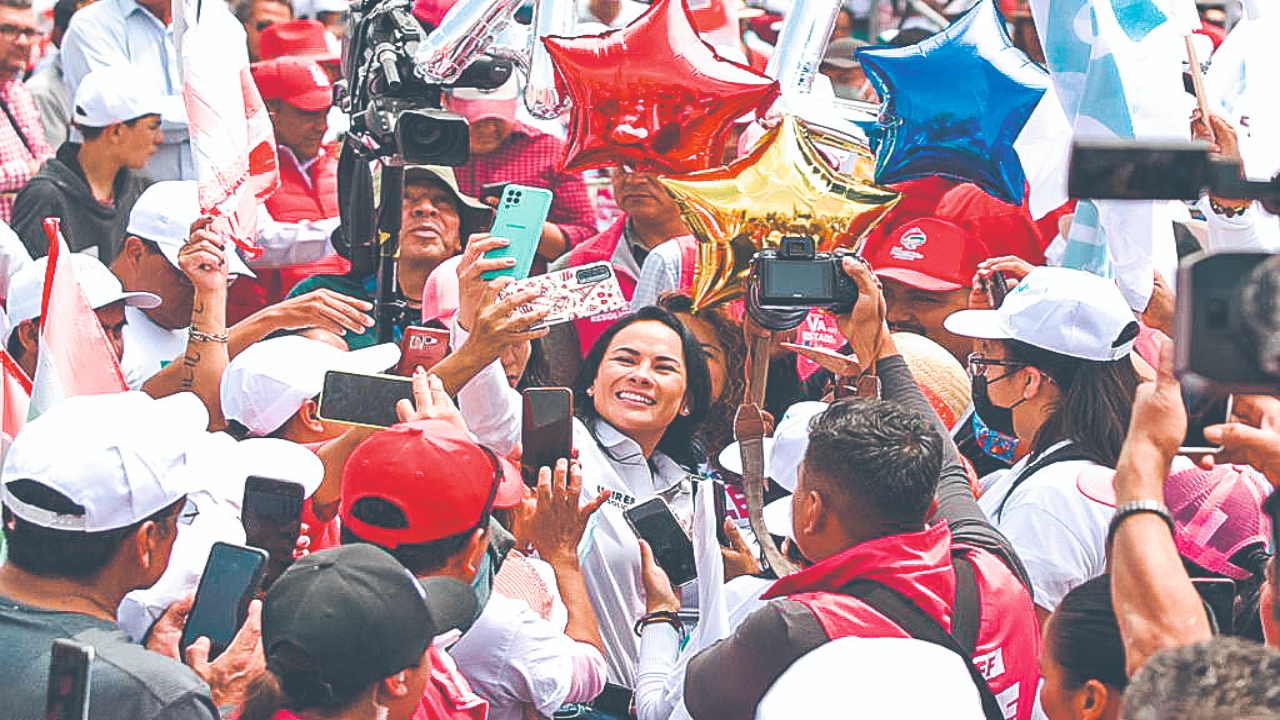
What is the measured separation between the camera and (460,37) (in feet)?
15.6

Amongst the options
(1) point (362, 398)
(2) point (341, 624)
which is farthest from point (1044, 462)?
(2) point (341, 624)

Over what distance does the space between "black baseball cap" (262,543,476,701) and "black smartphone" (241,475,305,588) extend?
0.67 metres

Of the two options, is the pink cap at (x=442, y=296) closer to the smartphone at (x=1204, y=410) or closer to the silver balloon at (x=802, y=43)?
the silver balloon at (x=802, y=43)

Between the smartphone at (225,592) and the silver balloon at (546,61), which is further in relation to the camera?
the silver balloon at (546,61)

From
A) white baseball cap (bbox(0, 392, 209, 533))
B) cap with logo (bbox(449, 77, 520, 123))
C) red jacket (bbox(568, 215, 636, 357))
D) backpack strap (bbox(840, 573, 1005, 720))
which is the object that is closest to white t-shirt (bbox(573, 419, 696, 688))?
backpack strap (bbox(840, 573, 1005, 720))

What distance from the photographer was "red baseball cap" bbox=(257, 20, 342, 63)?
764cm

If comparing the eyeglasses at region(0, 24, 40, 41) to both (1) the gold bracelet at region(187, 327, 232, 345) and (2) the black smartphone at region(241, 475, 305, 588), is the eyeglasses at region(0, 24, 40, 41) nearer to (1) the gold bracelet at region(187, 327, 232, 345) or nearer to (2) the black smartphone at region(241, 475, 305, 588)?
(1) the gold bracelet at region(187, 327, 232, 345)

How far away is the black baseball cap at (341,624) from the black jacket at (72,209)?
3.69 metres

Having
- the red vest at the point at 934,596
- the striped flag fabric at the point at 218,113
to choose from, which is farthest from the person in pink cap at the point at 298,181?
the red vest at the point at 934,596

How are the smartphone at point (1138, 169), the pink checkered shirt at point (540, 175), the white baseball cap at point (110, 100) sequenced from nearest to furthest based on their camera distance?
the smartphone at point (1138, 169) → the white baseball cap at point (110, 100) → the pink checkered shirt at point (540, 175)

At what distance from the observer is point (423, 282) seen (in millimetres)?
5500

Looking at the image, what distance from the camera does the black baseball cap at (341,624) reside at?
8.41 ft

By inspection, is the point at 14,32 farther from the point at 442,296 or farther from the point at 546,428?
the point at 546,428

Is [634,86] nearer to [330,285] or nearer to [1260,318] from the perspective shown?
[330,285]
